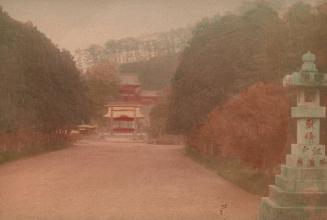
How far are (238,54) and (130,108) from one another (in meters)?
9.31

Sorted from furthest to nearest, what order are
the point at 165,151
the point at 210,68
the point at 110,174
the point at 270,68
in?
the point at 165,151, the point at 210,68, the point at 110,174, the point at 270,68

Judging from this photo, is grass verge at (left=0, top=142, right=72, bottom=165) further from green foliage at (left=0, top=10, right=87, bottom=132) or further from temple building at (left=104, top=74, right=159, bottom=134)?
temple building at (left=104, top=74, right=159, bottom=134)

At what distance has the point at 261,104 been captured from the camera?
10656 millimetres

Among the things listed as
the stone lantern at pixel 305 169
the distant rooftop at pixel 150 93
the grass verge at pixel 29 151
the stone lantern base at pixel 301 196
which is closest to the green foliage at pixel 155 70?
the distant rooftop at pixel 150 93

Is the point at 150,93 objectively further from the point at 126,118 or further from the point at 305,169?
the point at 305,169

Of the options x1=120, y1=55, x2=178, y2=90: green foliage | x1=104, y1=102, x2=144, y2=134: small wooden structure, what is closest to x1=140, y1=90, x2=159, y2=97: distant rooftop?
x1=120, y1=55, x2=178, y2=90: green foliage

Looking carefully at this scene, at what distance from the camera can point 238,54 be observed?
13297 millimetres

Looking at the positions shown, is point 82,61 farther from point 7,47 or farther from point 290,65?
point 290,65

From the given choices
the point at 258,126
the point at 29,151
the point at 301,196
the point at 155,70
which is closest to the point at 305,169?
the point at 301,196

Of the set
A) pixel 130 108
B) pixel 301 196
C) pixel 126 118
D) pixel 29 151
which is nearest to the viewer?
pixel 301 196

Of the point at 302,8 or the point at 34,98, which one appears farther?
the point at 34,98

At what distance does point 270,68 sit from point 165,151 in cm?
602

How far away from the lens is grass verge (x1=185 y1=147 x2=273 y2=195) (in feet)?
35.9

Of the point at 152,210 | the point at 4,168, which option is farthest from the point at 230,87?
the point at 4,168
